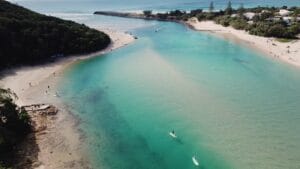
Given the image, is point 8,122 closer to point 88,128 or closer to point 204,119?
point 88,128

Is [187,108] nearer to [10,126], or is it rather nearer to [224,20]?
[10,126]

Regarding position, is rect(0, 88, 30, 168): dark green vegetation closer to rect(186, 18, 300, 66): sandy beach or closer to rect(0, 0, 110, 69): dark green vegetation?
rect(0, 0, 110, 69): dark green vegetation

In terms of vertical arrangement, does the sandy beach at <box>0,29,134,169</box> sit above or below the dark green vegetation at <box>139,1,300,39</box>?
below

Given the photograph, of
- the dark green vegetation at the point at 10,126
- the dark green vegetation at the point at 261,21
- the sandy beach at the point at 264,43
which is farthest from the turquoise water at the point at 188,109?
the dark green vegetation at the point at 261,21

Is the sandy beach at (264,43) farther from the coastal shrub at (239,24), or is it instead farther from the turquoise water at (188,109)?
the turquoise water at (188,109)

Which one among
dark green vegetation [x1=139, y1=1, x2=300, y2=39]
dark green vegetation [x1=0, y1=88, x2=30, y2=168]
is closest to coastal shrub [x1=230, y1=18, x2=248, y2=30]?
dark green vegetation [x1=139, y1=1, x2=300, y2=39]

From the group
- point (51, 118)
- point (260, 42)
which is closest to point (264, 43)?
point (260, 42)

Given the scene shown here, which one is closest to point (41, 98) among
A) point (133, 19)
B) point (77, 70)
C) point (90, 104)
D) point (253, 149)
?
point (90, 104)
